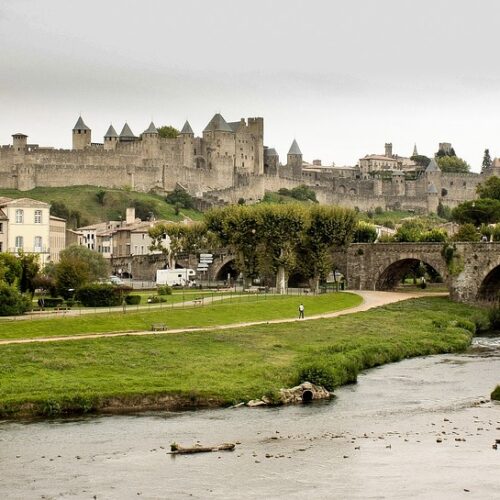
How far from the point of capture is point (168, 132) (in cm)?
17562

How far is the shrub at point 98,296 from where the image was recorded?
60406mm

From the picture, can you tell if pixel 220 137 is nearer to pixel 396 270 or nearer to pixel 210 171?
pixel 210 171

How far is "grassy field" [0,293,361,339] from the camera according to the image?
160ft

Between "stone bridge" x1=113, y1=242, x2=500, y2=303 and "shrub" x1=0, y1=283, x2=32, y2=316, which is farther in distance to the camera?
"stone bridge" x1=113, y1=242, x2=500, y2=303

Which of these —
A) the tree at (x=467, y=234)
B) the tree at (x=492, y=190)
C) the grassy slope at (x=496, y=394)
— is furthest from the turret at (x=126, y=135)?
the grassy slope at (x=496, y=394)

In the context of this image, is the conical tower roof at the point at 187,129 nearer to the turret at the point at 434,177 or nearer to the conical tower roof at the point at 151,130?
the conical tower roof at the point at 151,130

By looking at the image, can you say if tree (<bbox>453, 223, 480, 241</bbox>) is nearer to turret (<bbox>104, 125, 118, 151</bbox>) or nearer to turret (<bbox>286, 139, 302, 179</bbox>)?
turret (<bbox>104, 125, 118, 151</bbox>)

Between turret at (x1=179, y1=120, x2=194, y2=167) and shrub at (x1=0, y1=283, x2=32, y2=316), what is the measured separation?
355 feet

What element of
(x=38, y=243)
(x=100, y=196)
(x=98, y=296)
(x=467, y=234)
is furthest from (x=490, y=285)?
(x=100, y=196)

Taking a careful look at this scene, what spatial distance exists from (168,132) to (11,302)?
123660 mm

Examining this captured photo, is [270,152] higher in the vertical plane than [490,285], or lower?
higher

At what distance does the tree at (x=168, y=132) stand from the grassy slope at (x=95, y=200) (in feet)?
95.6

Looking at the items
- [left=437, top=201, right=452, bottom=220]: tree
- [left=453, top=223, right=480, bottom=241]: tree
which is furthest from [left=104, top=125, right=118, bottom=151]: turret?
[left=453, top=223, right=480, bottom=241]: tree

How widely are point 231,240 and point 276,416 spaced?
41944mm
